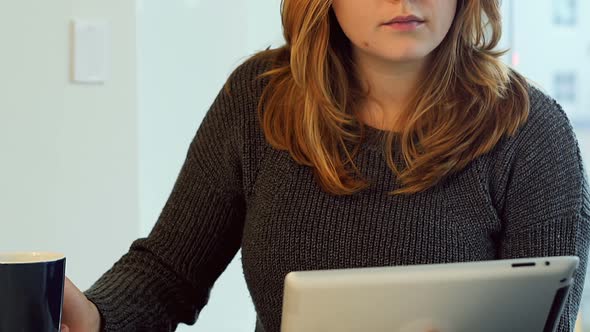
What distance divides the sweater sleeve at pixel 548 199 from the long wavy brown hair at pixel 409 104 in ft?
0.12

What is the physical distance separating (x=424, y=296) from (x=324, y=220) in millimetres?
473

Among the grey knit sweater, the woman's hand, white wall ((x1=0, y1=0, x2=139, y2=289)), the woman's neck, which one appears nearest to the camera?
the woman's hand

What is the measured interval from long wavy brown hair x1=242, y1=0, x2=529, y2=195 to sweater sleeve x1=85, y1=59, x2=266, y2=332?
0.07m

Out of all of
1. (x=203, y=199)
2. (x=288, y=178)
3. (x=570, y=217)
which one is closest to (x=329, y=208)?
(x=288, y=178)

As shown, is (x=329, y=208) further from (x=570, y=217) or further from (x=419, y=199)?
(x=570, y=217)

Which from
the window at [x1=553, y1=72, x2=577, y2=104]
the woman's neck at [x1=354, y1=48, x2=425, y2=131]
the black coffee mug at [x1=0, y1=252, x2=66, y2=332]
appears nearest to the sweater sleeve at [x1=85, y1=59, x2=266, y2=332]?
→ the woman's neck at [x1=354, y1=48, x2=425, y2=131]

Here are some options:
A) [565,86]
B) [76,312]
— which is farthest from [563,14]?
[76,312]

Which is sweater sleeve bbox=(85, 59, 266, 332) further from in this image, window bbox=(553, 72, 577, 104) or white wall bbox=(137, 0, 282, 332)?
window bbox=(553, 72, 577, 104)

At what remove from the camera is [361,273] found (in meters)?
0.76

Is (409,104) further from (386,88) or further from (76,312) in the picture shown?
(76,312)

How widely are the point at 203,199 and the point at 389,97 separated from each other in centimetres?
31

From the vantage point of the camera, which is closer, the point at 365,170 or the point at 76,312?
the point at 76,312

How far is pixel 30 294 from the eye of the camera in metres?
0.83

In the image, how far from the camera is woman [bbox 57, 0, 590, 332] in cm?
119
